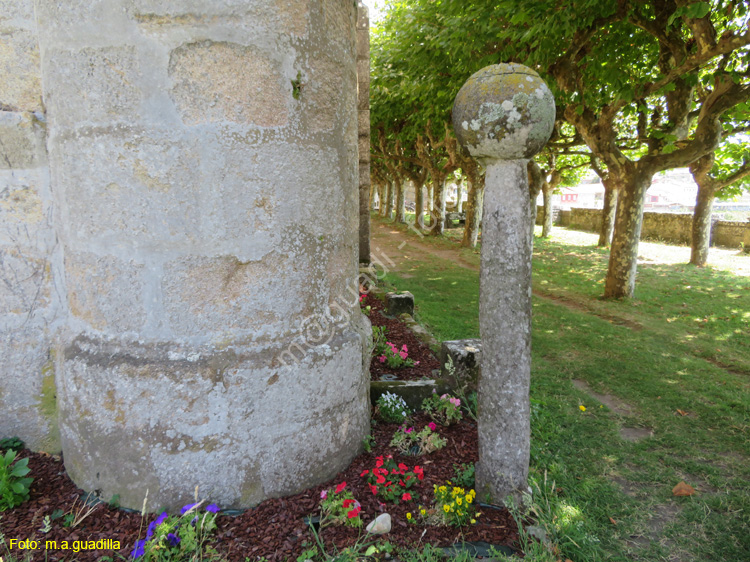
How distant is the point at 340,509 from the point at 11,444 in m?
2.05

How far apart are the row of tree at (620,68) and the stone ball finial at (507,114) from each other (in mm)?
4237

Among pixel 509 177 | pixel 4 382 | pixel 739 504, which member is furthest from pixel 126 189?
pixel 739 504

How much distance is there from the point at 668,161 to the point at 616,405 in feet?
19.8

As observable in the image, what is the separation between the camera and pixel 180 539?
2.24 m

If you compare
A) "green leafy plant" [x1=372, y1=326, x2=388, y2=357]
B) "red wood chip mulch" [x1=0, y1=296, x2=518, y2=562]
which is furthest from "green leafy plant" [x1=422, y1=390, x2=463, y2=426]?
"green leafy plant" [x1=372, y1=326, x2=388, y2=357]

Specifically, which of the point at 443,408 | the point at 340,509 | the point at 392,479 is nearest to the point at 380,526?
the point at 340,509

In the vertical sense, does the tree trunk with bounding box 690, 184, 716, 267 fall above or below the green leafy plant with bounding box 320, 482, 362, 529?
above

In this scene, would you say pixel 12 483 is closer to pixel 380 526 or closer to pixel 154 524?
pixel 154 524

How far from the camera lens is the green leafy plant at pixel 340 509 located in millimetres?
2434

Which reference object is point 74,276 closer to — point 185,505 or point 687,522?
point 185,505

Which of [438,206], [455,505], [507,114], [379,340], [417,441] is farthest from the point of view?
[438,206]

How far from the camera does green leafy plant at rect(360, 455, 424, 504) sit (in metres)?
2.67

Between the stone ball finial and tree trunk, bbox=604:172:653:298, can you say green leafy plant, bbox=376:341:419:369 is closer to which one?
the stone ball finial

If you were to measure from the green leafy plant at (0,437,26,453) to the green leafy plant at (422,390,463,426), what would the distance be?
8.88ft
